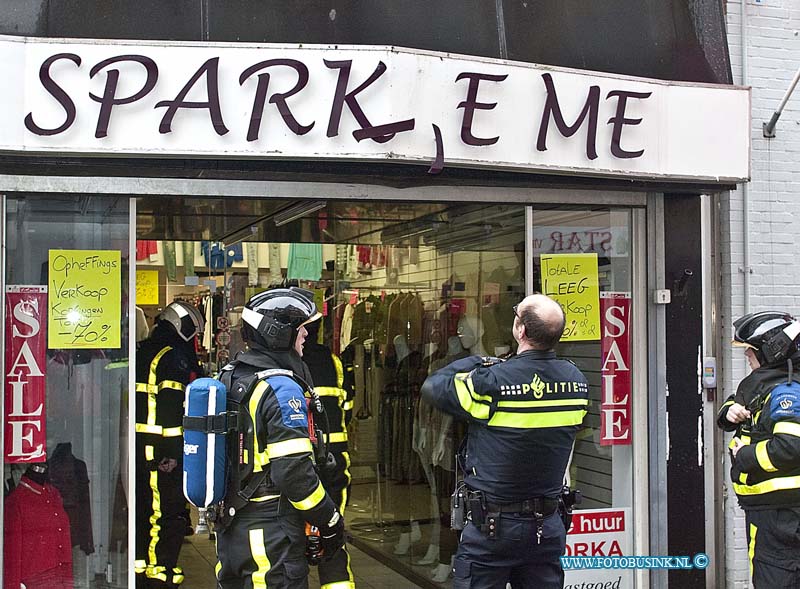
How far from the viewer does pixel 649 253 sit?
729cm

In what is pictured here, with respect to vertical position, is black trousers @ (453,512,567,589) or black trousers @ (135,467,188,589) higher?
black trousers @ (453,512,567,589)

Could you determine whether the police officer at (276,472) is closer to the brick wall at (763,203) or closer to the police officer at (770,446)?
the police officer at (770,446)

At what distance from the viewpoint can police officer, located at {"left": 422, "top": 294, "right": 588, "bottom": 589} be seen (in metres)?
4.85

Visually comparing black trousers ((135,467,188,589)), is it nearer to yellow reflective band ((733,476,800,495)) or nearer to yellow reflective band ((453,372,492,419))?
yellow reflective band ((453,372,492,419))

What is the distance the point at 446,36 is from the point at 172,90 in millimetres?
1735

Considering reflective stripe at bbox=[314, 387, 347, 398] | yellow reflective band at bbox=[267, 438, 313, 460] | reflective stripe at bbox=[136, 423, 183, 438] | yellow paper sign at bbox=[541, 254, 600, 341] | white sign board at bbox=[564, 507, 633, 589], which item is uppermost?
yellow paper sign at bbox=[541, 254, 600, 341]

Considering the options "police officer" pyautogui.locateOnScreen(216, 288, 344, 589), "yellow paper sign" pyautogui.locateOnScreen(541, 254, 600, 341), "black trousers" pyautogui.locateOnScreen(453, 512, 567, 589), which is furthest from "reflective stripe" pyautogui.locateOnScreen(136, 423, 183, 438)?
"black trousers" pyautogui.locateOnScreen(453, 512, 567, 589)

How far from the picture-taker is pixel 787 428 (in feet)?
17.2

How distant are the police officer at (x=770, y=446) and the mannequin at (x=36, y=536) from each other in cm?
402

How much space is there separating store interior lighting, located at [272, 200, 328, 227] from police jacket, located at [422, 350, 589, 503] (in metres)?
2.17

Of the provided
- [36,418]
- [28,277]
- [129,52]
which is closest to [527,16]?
[129,52]

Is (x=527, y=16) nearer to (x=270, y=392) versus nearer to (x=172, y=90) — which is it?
(x=172, y=90)

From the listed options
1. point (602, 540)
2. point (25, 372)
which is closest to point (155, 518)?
point (25, 372)

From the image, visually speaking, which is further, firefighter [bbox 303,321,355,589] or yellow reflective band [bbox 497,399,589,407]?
firefighter [bbox 303,321,355,589]
